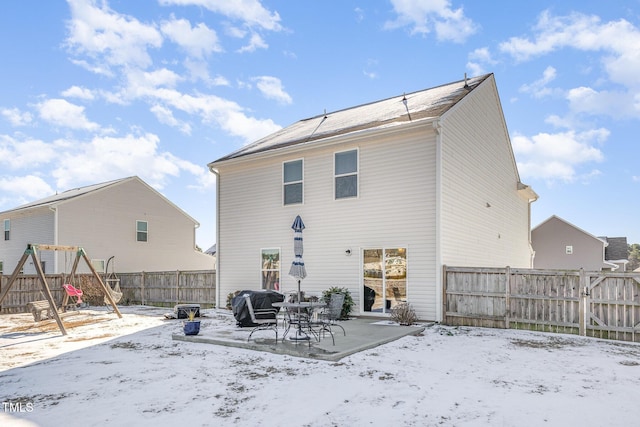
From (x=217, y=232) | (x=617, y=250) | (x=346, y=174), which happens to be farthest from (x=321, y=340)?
(x=617, y=250)

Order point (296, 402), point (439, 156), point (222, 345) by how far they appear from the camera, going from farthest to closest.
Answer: point (439, 156)
point (222, 345)
point (296, 402)

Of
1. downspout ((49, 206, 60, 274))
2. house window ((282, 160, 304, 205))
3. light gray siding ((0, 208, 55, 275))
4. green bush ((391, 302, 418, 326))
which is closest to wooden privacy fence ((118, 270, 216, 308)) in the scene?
downspout ((49, 206, 60, 274))

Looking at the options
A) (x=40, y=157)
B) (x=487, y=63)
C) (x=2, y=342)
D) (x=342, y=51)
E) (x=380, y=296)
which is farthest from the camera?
(x=487, y=63)

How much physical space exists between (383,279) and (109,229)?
15545 mm

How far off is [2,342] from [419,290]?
9.68 meters

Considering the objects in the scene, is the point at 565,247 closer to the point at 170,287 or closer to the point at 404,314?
the point at 404,314

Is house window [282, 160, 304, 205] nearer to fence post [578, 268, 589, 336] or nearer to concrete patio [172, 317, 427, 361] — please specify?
concrete patio [172, 317, 427, 361]

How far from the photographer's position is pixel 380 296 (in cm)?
1073

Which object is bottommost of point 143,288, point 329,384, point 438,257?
point 143,288

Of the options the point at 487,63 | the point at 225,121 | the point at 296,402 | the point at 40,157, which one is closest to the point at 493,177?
the point at 487,63

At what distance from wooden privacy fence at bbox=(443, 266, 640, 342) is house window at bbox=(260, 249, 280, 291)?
5.35 m

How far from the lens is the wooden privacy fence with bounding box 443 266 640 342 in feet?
27.0

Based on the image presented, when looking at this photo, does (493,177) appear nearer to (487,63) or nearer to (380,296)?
(487,63)

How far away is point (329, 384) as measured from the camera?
5086 mm
